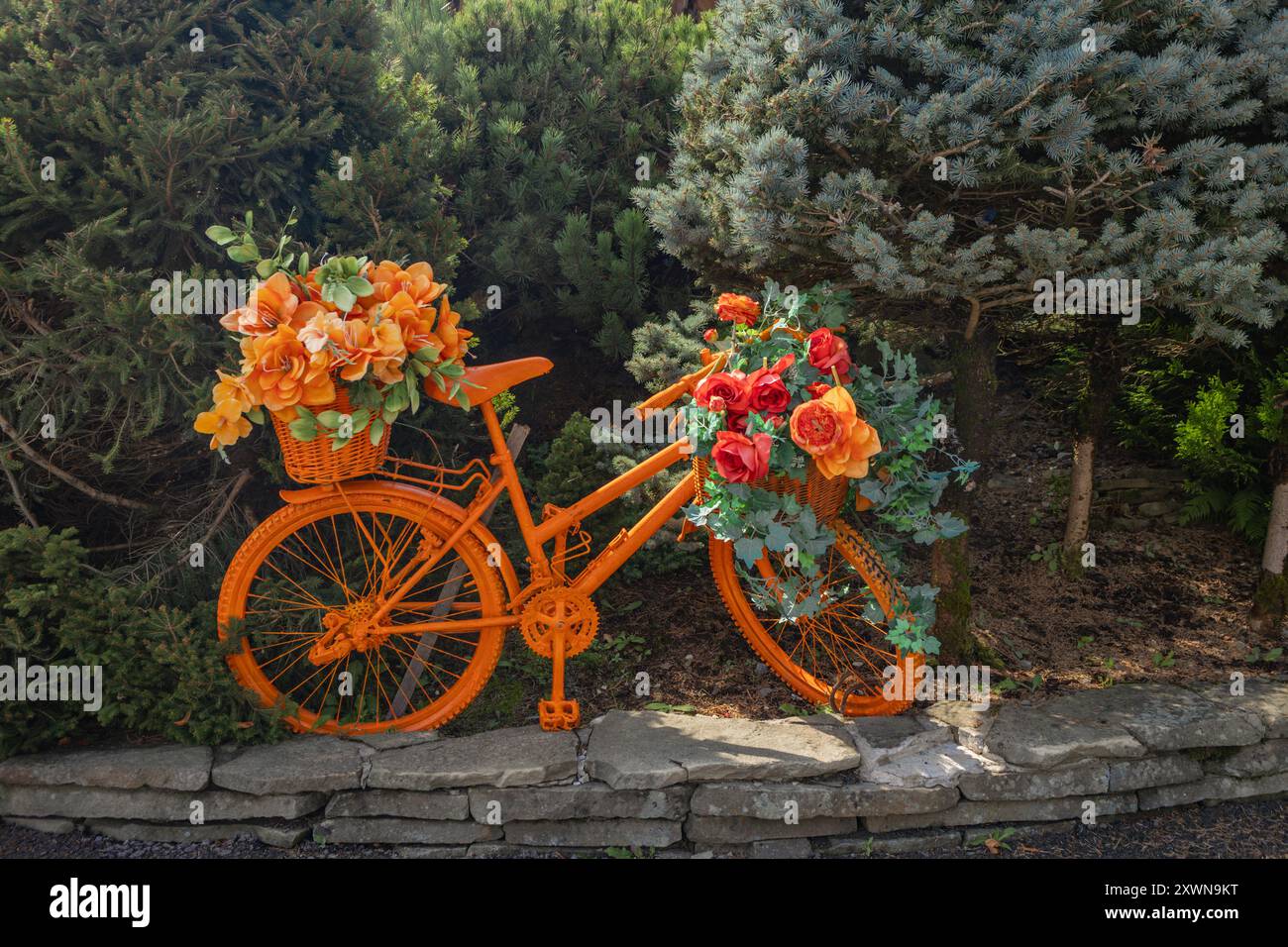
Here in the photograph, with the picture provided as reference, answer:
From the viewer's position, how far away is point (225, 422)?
329cm

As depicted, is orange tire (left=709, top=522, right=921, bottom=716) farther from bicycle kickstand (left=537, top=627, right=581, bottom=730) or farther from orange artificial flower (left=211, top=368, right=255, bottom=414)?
orange artificial flower (left=211, top=368, right=255, bottom=414)

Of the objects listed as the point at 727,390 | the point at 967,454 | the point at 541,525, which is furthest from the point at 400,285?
the point at 967,454

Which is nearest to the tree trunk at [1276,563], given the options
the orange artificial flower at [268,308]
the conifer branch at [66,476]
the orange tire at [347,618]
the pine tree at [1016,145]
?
the pine tree at [1016,145]

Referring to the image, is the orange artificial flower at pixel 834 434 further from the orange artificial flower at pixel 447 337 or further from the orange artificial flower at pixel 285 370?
the orange artificial flower at pixel 285 370

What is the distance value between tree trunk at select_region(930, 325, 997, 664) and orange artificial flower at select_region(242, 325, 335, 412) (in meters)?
2.37

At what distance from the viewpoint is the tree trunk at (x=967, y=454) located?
407 centimetres

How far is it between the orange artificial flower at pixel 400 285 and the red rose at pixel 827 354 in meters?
1.23

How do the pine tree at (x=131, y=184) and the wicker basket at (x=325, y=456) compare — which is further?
the pine tree at (x=131, y=184)

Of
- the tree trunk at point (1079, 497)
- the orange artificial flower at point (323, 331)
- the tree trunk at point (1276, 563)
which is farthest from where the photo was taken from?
the tree trunk at point (1079, 497)

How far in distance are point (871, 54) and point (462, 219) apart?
7.80ft

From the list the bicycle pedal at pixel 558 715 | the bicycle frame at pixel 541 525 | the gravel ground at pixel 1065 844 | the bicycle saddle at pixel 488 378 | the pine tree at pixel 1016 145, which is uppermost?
the pine tree at pixel 1016 145

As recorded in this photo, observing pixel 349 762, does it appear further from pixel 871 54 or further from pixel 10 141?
pixel 871 54

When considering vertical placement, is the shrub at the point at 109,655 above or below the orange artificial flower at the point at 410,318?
below

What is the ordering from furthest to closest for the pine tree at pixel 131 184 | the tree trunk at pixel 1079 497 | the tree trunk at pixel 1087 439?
the tree trunk at pixel 1079 497
the tree trunk at pixel 1087 439
the pine tree at pixel 131 184
